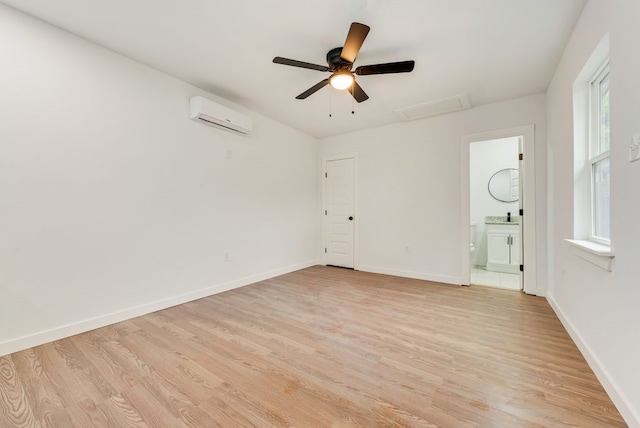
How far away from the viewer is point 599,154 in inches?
77.5

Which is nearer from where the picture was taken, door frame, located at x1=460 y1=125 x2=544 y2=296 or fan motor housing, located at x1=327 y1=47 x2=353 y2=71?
fan motor housing, located at x1=327 y1=47 x2=353 y2=71

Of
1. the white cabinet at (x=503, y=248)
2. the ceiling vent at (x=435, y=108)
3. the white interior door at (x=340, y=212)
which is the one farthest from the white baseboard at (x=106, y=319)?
the white cabinet at (x=503, y=248)

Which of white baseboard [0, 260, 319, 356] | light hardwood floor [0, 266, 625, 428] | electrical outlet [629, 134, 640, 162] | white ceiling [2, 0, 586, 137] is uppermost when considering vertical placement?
white ceiling [2, 0, 586, 137]

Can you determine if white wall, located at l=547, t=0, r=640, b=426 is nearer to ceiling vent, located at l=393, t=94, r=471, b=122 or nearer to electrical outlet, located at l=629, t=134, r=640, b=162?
electrical outlet, located at l=629, t=134, r=640, b=162

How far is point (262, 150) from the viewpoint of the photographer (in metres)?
4.09

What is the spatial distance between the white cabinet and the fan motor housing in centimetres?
393

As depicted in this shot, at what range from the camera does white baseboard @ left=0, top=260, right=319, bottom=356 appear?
2.00 metres

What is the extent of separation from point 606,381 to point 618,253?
0.76 metres

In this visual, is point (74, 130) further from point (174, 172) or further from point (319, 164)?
point (319, 164)

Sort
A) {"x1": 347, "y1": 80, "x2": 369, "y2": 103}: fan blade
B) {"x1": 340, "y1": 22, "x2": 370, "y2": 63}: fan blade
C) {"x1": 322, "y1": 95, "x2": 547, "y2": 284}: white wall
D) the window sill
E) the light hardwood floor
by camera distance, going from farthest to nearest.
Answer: {"x1": 322, "y1": 95, "x2": 547, "y2": 284}: white wall
{"x1": 347, "y1": 80, "x2": 369, "y2": 103}: fan blade
{"x1": 340, "y1": 22, "x2": 370, "y2": 63}: fan blade
the window sill
the light hardwood floor

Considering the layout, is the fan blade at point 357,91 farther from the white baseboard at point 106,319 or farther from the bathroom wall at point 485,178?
the bathroom wall at point 485,178

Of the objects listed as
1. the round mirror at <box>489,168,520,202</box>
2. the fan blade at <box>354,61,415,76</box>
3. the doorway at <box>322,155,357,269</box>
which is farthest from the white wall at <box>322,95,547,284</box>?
the fan blade at <box>354,61,415,76</box>

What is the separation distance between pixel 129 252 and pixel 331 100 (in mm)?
2940

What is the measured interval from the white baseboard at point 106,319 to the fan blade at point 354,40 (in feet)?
9.90
